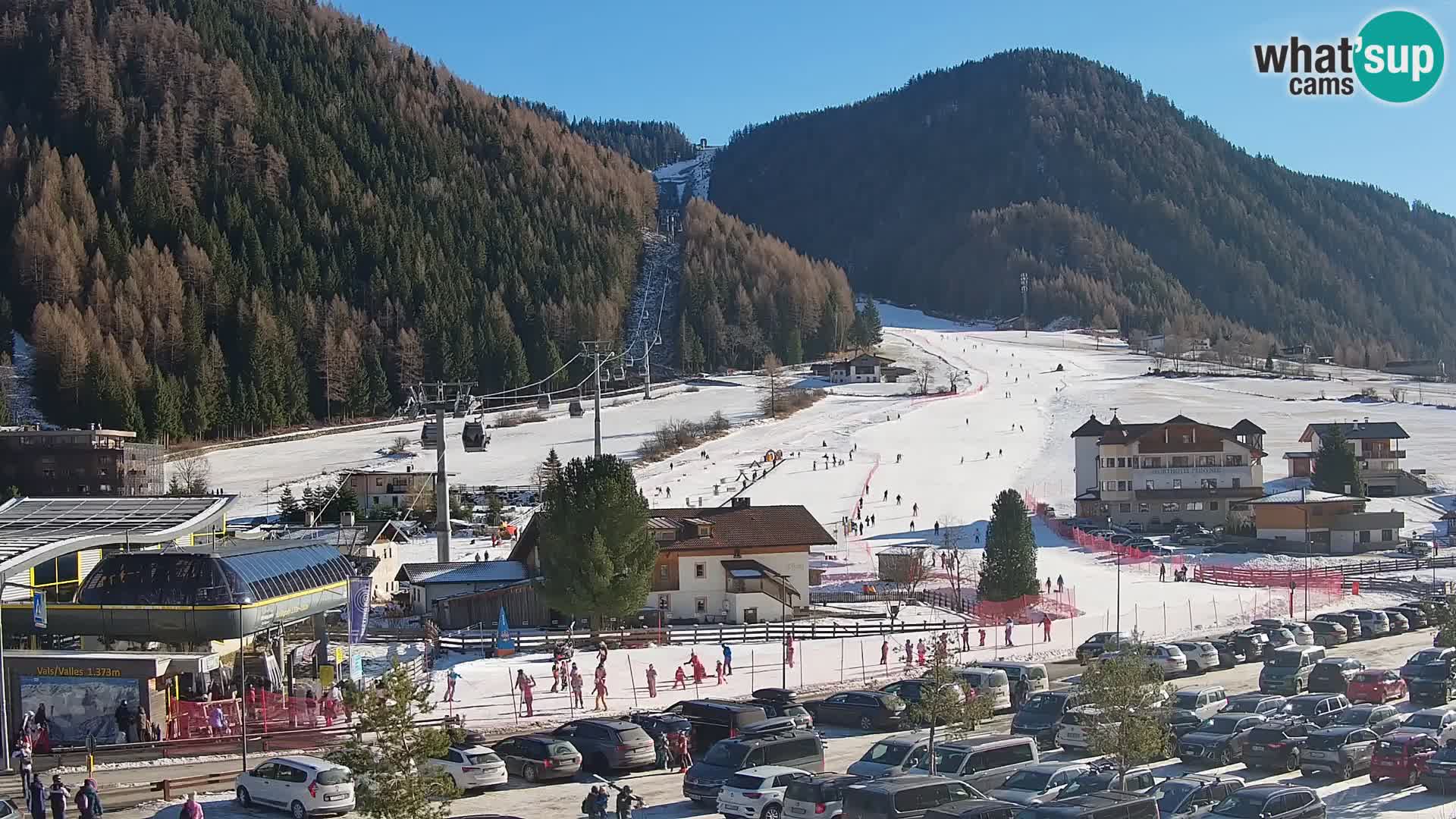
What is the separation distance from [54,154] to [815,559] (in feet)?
397

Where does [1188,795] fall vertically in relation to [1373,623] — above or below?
above

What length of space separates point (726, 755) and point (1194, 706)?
10.2 metres

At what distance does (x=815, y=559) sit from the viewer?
56062 mm

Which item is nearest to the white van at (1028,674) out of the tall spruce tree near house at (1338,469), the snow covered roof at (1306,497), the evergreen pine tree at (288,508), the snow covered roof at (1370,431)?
the snow covered roof at (1306,497)

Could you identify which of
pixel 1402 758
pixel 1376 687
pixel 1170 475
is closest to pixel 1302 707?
pixel 1376 687

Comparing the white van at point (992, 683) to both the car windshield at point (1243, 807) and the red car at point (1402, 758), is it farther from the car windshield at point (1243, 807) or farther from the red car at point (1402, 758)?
the car windshield at point (1243, 807)

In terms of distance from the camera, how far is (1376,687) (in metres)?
29.2

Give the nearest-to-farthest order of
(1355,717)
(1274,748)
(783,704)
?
(1274,748) < (1355,717) < (783,704)

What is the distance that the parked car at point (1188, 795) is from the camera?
1953cm

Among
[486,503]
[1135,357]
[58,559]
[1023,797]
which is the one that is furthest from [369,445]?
[1135,357]

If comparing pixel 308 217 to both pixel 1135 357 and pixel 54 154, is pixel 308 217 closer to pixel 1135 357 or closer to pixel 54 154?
pixel 54 154

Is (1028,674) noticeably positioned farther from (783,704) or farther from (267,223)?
(267,223)

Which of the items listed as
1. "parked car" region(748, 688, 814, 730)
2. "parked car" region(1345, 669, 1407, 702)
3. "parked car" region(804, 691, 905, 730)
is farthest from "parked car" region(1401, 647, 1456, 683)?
"parked car" region(748, 688, 814, 730)

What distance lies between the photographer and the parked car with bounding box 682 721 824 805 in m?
21.2
